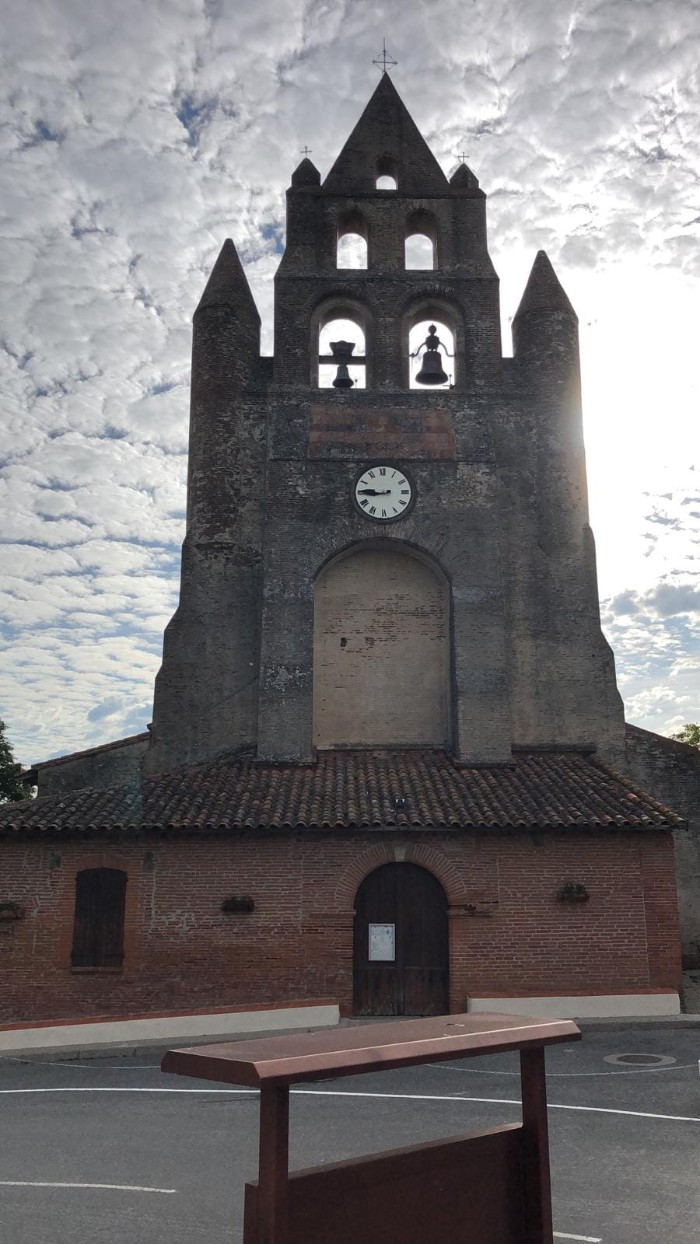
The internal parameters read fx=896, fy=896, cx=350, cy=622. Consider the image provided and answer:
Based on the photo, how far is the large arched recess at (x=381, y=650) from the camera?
1923cm

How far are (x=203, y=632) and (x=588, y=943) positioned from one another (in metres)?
9.85

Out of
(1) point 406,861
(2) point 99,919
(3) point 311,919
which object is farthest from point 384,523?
(2) point 99,919

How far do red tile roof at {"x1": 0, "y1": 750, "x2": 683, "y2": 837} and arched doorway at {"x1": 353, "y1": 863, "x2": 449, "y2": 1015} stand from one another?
1.31m

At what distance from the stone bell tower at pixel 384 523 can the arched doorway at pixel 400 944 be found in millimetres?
3059

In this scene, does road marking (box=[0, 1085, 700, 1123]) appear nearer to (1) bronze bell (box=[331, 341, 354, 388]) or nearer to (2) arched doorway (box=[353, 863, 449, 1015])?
(2) arched doorway (box=[353, 863, 449, 1015])

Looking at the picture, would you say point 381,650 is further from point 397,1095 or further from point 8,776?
point 8,776

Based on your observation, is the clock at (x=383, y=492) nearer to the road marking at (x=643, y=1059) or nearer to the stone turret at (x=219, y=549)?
the stone turret at (x=219, y=549)

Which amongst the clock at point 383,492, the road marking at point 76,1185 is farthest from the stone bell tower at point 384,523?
the road marking at point 76,1185

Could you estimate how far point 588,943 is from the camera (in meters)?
15.7

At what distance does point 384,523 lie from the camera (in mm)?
19422

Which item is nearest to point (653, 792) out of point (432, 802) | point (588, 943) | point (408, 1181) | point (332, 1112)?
point (588, 943)

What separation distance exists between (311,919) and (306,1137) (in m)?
7.18

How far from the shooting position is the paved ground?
21.4ft

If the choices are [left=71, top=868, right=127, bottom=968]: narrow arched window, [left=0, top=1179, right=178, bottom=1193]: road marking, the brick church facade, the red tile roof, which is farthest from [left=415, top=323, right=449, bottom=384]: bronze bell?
[left=0, top=1179, right=178, bottom=1193]: road marking
